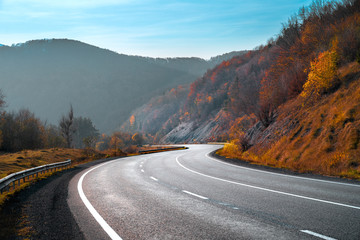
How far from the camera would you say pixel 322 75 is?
19.8 metres

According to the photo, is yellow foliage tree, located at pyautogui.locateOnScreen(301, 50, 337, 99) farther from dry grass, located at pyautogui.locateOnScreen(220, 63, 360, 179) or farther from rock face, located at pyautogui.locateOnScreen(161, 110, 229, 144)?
rock face, located at pyautogui.locateOnScreen(161, 110, 229, 144)

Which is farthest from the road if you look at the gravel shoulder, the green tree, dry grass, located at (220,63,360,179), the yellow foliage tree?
the green tree

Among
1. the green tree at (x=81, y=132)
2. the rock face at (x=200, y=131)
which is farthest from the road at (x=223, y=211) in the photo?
the green tree at (x=81, y=132)

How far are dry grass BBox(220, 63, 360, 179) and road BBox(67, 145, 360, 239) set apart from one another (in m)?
2.98

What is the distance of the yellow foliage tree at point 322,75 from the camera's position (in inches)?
762

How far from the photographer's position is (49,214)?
6.71m

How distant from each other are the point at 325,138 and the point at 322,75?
6763 mm

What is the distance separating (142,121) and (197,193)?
157 metres

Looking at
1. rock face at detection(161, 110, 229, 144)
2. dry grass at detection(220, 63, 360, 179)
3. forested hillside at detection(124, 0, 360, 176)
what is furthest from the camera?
rock face at detection(161, 110, 229, 144)

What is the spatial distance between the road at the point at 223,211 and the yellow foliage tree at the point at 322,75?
1127cm

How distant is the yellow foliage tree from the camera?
19344 mm

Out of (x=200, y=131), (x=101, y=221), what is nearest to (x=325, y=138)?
(x=101, y=221)

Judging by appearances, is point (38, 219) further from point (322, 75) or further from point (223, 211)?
point (322, 75)

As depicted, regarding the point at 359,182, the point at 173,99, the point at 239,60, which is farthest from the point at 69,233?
the point at 173,99
